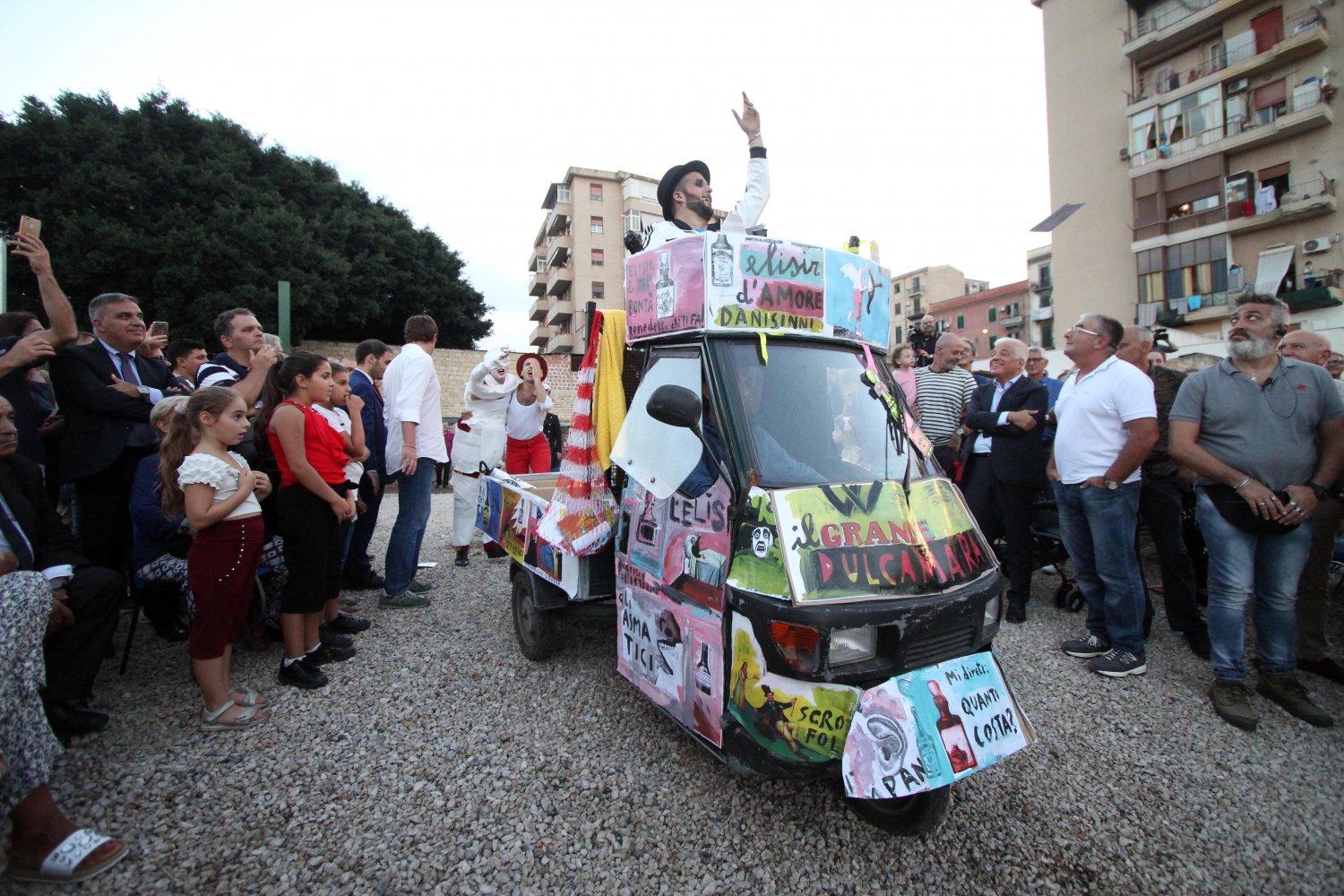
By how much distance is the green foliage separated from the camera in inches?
827

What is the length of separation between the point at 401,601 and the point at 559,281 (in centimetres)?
4379

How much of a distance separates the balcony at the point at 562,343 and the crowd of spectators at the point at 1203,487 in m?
41.8

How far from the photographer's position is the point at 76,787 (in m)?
2.57

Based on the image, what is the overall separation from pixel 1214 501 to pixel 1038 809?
7.11 ft

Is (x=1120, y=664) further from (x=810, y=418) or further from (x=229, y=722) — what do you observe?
(x=229, y=722)

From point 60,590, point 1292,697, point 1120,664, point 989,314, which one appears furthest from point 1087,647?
point 989,314

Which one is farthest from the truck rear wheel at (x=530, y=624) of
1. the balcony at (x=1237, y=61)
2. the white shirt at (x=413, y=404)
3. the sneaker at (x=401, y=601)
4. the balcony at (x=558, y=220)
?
the balcony at (x=558, y=220)

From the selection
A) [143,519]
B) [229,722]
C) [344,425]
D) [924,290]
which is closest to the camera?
[229,722]

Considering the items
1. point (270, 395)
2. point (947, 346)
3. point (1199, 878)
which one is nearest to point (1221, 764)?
point (1199, 878)

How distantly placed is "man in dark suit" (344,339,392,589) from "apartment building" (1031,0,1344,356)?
2623cm

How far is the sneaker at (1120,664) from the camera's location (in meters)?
3.80

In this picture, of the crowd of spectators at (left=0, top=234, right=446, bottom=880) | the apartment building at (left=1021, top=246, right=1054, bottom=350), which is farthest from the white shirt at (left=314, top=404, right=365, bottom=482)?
the apartment building at (left=1021, top=246, right=1054, bottom=350)

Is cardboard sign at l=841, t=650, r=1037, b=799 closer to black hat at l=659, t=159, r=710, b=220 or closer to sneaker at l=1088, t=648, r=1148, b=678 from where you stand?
sneaker at l=1088, t=648, r=1148, b=678

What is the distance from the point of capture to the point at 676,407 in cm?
233
